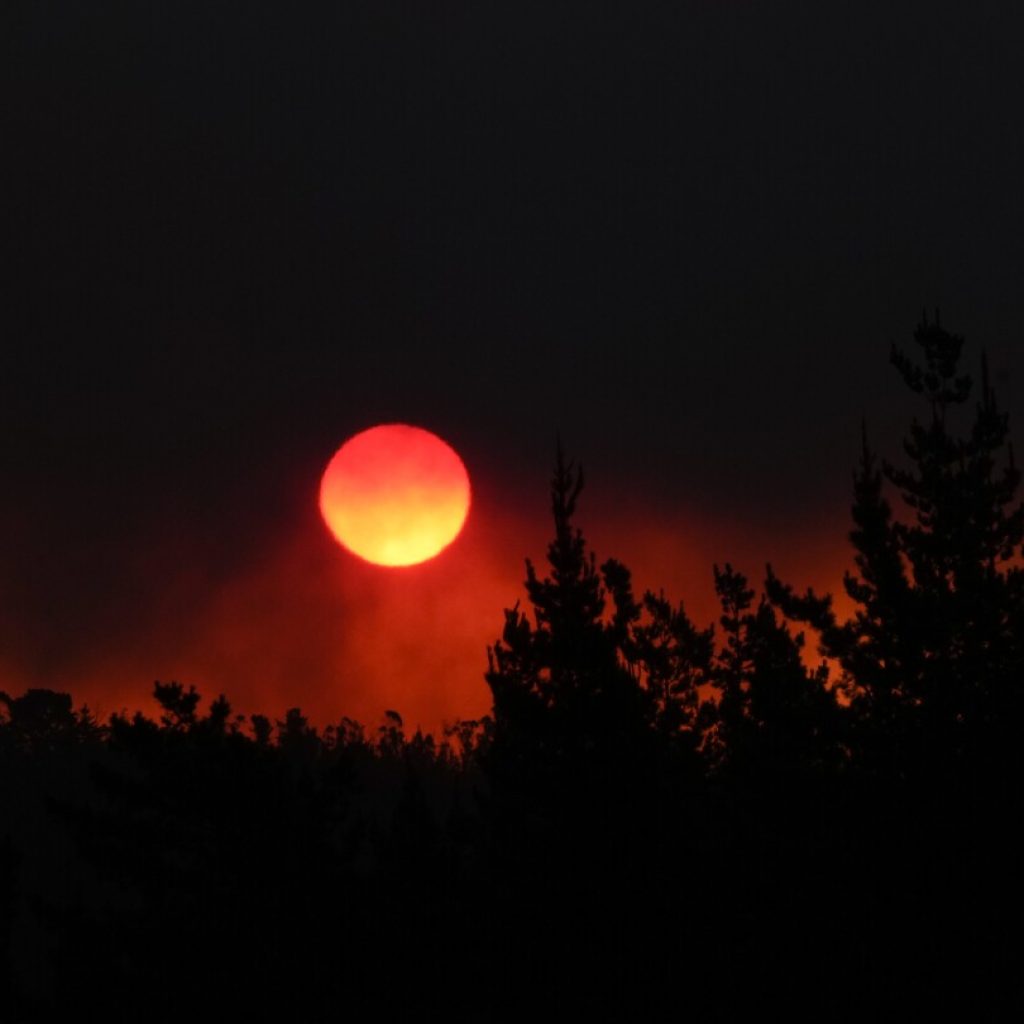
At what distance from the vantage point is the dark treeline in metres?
28.2

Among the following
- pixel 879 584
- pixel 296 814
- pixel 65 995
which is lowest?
pixel 65 995

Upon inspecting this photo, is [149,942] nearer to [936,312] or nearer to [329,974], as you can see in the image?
[329,974]

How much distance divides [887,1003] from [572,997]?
6.94 metres

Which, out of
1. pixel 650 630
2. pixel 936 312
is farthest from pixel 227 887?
pixel 650 630

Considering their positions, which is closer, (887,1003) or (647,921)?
(647,921)

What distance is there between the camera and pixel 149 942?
3497cm

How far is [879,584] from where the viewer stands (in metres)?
39.6

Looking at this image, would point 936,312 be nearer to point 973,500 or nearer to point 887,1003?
point 973,500

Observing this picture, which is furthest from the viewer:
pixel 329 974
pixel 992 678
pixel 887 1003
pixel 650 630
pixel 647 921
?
pixel 650 630

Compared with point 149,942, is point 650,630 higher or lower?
higher

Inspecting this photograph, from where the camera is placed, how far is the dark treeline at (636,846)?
28172mm

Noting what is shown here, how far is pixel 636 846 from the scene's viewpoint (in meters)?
28.1

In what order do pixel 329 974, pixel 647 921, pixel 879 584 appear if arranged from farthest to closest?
pixel 879 584, pixel 329 974, pixel 647 921

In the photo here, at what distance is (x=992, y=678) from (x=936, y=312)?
11198 mm
